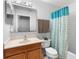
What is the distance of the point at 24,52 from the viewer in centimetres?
176

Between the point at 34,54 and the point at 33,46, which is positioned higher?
the point at 33,46

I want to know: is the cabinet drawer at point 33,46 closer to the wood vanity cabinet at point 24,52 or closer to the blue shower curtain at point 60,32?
the wood vanity cabinet at point 24,52

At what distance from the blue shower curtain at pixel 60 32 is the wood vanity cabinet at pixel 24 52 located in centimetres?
101

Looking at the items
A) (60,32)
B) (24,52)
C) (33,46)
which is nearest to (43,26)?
(60,32)

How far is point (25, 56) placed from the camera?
1.77 meters

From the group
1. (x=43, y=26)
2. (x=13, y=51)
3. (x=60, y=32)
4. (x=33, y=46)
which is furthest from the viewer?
(x=43, y=26)

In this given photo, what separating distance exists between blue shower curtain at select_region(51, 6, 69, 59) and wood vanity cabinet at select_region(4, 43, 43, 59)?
3.30ft

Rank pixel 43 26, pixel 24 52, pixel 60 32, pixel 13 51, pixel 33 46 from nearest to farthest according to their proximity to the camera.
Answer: pixel 13 51 → pixel 24 52 → pixel 33 46 → pixel 60 32 → pixel 43 26

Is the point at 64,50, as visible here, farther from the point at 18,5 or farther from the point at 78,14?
the point at 78,14

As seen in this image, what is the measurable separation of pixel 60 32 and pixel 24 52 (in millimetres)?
1540

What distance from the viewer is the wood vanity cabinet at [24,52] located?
1.47 m

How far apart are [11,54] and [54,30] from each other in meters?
2.06

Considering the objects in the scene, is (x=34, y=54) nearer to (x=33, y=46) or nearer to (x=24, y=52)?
(x=33, y=46)


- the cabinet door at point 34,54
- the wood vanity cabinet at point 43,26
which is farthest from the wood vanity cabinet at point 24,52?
the wood vanity cabinet at point 43,26
